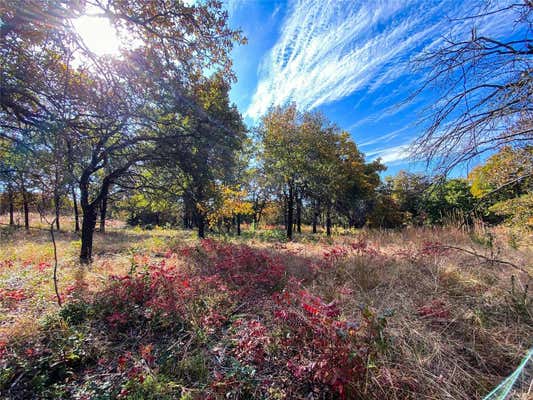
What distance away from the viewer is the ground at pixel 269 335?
5.36 ft

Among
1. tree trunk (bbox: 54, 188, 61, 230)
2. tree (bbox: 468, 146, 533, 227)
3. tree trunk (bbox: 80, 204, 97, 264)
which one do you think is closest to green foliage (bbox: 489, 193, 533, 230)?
tree (bbox: 468, 146, 533, 227)

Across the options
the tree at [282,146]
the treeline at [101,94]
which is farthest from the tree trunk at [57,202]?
the tree at [282,146]

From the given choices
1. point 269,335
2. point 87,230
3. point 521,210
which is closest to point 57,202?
point 87,230

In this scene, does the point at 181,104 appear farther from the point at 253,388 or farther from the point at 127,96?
the point at 253,388

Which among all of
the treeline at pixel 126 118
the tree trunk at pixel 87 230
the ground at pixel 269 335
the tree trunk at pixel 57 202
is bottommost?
the ground at pixel 269 335

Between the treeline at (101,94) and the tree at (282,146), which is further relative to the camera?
the tree at (282,146)

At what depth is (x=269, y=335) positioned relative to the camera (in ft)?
7.29

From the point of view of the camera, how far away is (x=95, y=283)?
12.4 ft

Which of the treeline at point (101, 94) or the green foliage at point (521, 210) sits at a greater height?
the treeline at point (101, 94)

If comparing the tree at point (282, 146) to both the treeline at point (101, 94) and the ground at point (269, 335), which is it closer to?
the treeline at point (101, 94)

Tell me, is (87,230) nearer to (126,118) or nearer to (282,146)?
(126,118)

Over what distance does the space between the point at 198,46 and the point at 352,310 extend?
4942 millimetres

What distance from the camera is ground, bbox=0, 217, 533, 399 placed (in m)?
1.63

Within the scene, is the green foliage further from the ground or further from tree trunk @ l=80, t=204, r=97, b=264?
tree trunk @ l=80, t=204, r=97, b=264
